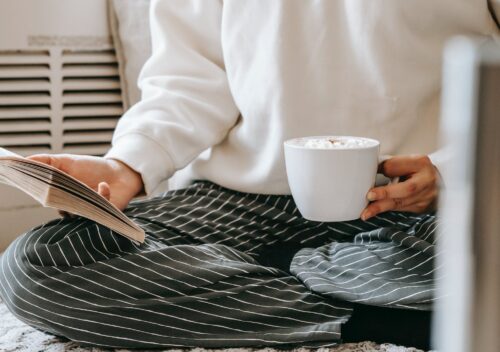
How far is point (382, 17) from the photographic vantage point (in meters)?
1.13

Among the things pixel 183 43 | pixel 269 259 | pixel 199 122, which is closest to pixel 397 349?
pixel 269 259

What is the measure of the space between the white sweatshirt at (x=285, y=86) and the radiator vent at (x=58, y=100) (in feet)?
1.83

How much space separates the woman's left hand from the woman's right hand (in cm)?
36

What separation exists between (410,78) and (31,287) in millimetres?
594

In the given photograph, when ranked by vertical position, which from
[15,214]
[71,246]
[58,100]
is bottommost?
[15,214]

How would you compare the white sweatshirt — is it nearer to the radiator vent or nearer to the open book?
the open book

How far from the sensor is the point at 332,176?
3.12 ft

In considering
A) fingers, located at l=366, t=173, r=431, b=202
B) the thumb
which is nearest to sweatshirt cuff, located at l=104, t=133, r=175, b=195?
the thumb

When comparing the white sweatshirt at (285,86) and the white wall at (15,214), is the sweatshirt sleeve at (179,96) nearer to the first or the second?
the white sweatshirt at (285,86)

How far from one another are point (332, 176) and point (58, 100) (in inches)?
40.5

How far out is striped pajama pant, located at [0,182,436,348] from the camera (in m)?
0.97

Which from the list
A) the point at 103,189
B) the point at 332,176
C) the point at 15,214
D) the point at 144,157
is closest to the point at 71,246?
the point at 103,189

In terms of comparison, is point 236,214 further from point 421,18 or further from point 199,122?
point 421,18

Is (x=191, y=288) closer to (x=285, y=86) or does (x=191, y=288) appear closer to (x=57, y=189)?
(x=57, y=189)
